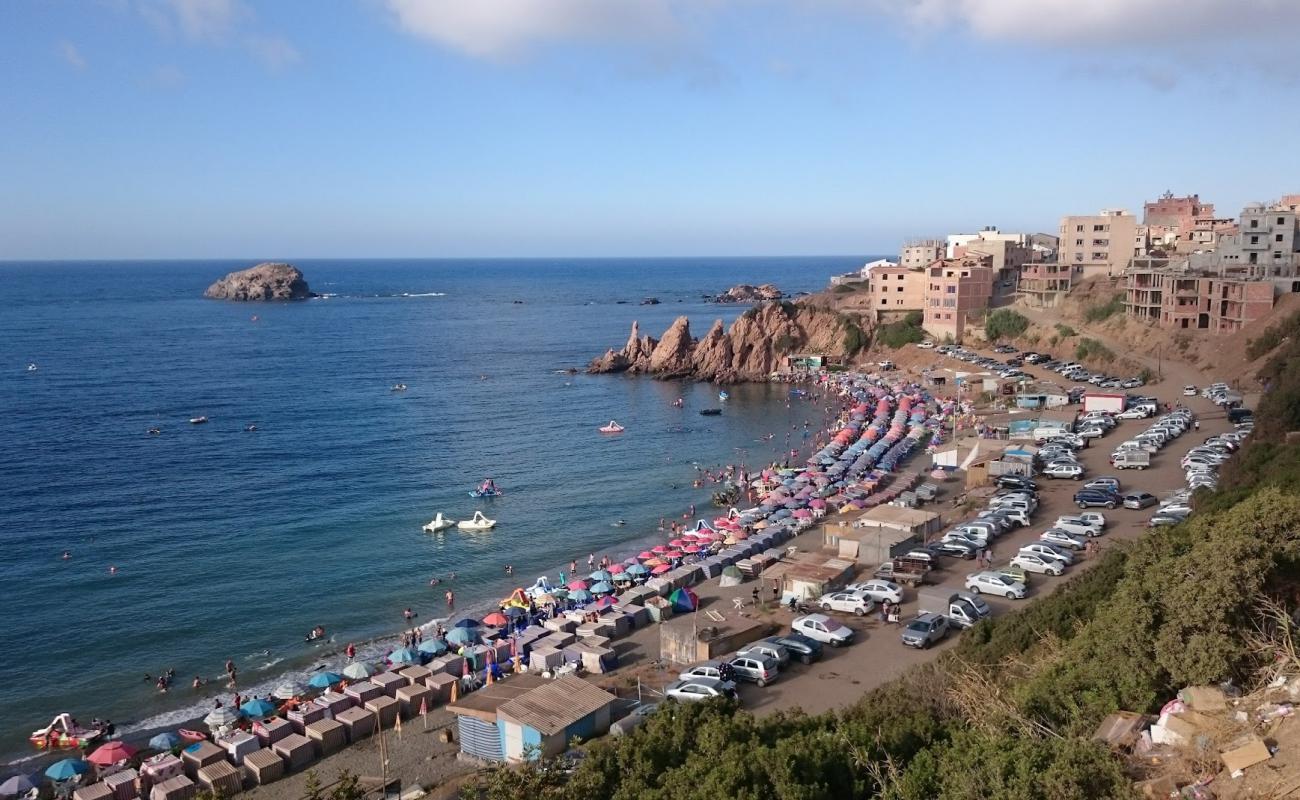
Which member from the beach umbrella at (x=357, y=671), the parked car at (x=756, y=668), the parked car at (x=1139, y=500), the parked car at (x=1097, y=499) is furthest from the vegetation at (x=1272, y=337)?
the beach umbrella at (x=357, y=671)

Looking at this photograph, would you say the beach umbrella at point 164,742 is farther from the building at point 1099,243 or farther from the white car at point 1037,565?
the building at point 1099,243

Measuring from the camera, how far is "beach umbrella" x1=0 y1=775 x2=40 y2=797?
19375 mm

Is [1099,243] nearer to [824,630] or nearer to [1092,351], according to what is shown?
[1092,351]

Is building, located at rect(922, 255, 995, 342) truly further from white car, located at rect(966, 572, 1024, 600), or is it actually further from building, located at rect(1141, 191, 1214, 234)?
white car, located at rect(966, 572, 1024, 600)

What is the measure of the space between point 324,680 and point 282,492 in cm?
2088

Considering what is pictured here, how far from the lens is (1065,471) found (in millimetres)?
36594

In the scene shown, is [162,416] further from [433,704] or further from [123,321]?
[123,321]

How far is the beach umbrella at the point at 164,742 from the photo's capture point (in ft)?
68.0

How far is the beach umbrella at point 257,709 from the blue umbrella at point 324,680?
136 cm

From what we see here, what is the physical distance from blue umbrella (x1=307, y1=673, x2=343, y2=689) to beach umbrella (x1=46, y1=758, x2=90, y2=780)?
5.14m

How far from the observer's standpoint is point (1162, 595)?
45.3ft

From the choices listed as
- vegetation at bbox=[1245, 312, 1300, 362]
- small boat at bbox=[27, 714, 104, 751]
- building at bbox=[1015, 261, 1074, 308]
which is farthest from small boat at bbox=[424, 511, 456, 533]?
building at bbox=[1015, 261, 1074, 308]

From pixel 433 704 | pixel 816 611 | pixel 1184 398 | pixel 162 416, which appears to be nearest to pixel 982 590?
pixel 816 611

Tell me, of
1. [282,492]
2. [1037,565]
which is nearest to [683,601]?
[1037,565]
